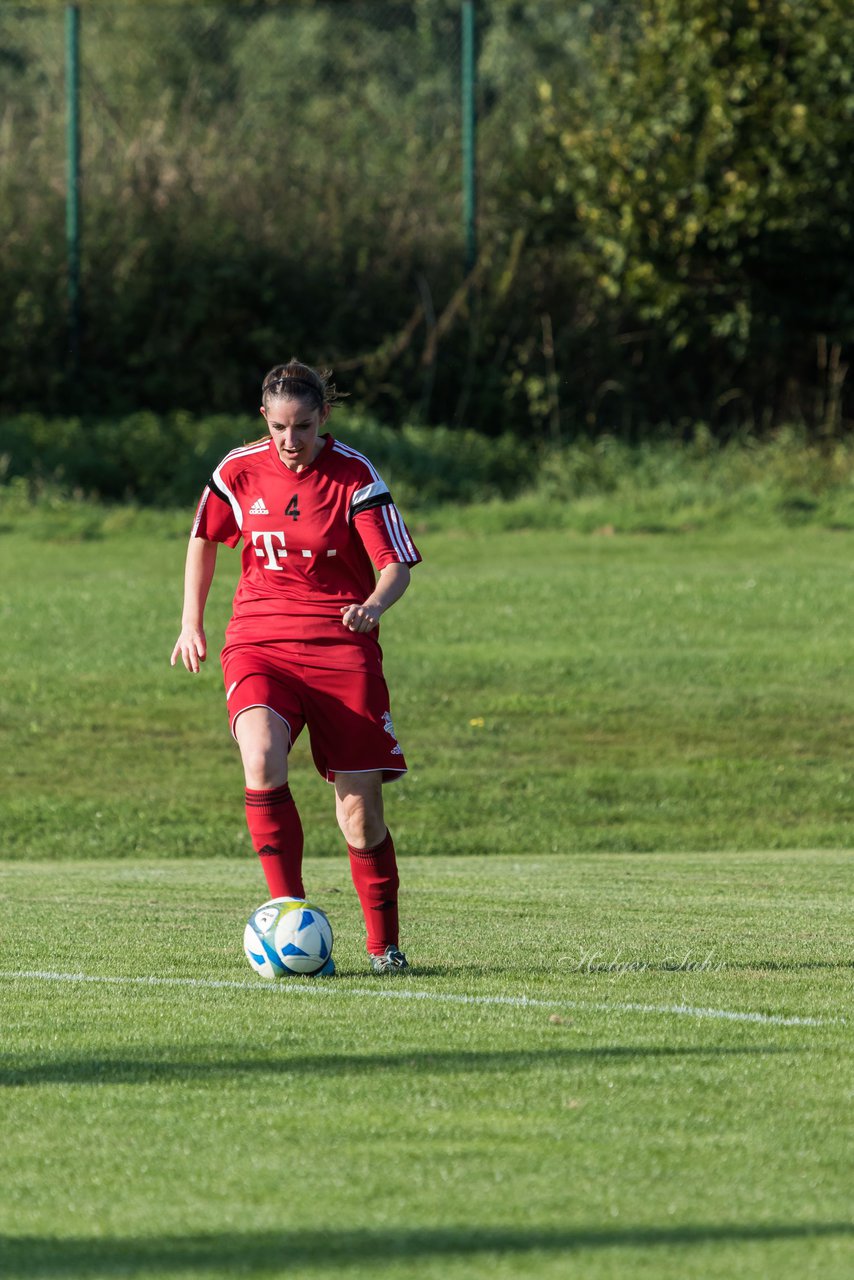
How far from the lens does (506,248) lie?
2609 centimetres

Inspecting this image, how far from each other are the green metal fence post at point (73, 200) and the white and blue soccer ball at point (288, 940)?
19.4 m

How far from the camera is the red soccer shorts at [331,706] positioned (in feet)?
23.1

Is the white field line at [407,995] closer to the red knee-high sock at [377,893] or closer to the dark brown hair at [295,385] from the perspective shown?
the red knee-high sock at [377,893]

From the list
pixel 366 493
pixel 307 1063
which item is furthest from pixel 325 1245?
pixel 366 493

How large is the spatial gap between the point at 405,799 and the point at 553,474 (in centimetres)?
1109

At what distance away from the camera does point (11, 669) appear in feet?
59.8

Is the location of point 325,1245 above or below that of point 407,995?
above

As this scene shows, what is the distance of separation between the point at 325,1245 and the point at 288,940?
3.00 metres

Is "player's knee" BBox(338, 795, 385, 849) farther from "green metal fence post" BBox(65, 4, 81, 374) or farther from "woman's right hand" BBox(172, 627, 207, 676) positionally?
"green metal fence post" BBox(65, 4, 81, 374)

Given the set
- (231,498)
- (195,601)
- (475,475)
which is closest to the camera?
(231,498)

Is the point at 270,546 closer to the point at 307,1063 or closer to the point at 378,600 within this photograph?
the point at 378,600

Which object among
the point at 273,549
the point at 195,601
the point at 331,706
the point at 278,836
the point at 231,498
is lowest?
the point at 278,836

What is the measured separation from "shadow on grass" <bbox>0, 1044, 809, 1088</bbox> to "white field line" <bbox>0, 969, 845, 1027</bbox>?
A: 0.45 meters

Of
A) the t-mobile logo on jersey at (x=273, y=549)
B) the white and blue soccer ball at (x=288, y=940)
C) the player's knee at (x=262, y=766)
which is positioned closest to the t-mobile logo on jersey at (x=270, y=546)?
the t-mobile logo on jersey at (x=273, y=549)
